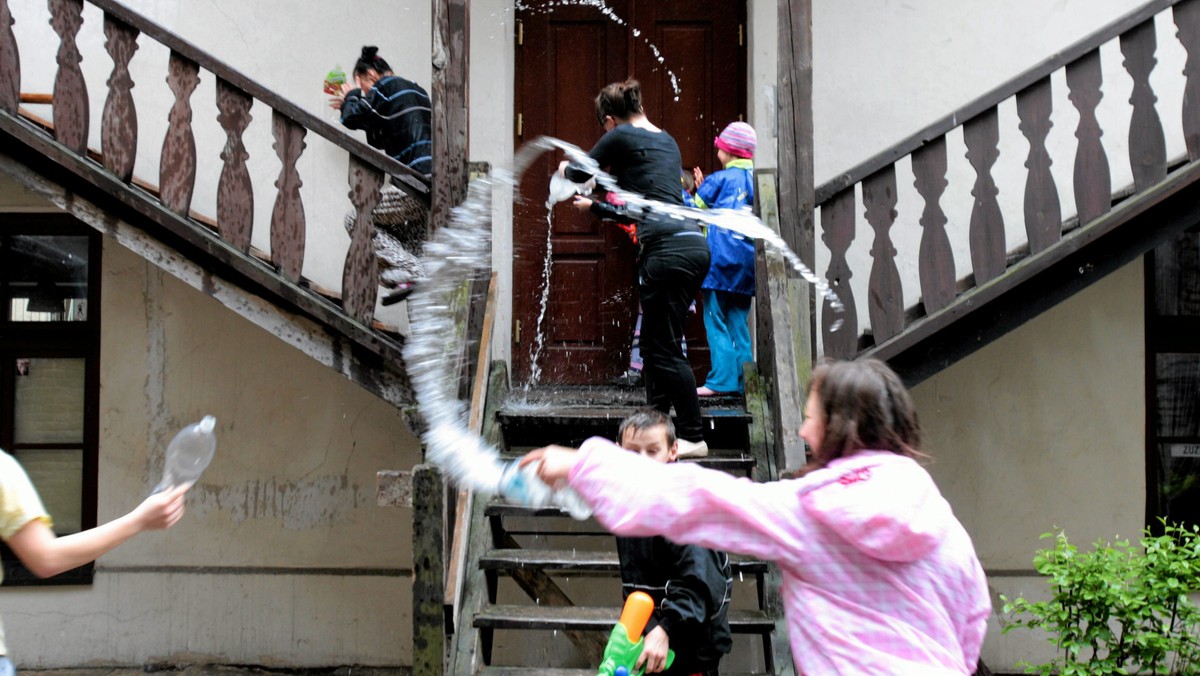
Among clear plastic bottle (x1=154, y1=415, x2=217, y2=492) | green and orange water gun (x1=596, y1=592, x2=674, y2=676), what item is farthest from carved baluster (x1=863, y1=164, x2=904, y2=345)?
clear plastic bottle (x1=154, y1=415, x2=217, y2=492)

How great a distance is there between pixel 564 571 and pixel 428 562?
4.63 feet

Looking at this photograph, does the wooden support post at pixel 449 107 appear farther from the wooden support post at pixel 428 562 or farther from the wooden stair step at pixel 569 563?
the wooden stair step at pixel 569 563

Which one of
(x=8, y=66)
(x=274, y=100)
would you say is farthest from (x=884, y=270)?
(x=8, y=66)

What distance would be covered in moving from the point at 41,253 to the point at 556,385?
12.7 feet

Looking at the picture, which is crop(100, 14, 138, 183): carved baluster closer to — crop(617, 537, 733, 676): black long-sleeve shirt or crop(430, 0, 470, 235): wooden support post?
crop(430, 0, 470, 235): wooden support post

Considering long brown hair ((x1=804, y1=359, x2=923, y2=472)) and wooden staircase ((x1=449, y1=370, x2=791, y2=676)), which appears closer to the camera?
long brown hair ((x1=804, y1=359, x2=923, y2=472))

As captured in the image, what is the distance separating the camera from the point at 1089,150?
5914mm

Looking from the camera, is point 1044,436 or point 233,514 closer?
point 1044,436

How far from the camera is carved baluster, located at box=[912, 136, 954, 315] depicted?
591 cm

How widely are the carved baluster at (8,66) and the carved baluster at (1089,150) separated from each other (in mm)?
5875

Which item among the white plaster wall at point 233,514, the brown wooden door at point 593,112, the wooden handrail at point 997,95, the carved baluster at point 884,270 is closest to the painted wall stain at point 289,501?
the white plaster wall at point 233,514

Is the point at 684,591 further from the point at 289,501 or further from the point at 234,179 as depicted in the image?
the point at 289,501

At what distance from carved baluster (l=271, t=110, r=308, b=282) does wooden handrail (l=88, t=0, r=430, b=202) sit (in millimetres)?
90

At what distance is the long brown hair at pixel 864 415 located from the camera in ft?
7.62
